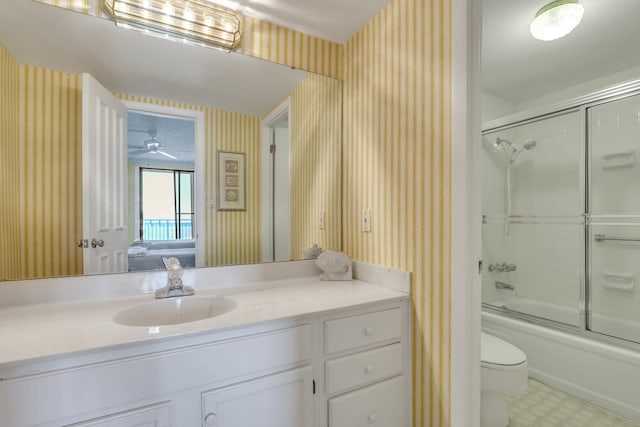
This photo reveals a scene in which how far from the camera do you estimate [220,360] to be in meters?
0.94

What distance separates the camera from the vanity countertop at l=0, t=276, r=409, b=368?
0.80 meters

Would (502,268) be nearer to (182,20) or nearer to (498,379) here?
(498,379)

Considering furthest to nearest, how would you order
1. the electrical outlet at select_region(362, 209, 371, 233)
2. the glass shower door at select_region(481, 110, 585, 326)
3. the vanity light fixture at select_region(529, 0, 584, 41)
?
the glass shower door at select_region(481, 110, 585, 326)
the electrical outlet at select_region(362, 209, 371, 233)
the vanity light fixture at select_region(529, 0, 584, 41)

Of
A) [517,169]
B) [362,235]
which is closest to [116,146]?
[362,235]

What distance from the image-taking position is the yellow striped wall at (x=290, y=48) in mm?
1556

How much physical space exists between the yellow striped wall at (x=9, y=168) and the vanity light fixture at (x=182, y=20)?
1.47 ft

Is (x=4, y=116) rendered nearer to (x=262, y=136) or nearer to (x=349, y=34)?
(x=262, y=136)

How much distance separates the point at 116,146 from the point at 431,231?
1400mm

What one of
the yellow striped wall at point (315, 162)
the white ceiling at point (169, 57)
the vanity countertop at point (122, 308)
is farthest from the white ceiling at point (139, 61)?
the vanity countertop at point (122, 308)

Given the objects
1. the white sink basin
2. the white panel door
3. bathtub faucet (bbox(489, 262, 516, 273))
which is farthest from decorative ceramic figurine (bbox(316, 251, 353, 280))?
bathtub faucet (bbox(489, 262, 516, 273))

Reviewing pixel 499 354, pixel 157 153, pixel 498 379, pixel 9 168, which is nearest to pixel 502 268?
pixel 499 354

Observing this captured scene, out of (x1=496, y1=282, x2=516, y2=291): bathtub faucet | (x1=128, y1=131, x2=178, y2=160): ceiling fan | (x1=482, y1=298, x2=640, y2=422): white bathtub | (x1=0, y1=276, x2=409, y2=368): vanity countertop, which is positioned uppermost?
(x1=128, y1=131, x2=178, y2=160): ceiling fan

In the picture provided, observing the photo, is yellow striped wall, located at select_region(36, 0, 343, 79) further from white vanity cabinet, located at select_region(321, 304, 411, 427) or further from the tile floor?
the tile floor

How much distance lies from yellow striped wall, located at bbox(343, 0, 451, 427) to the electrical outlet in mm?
28
